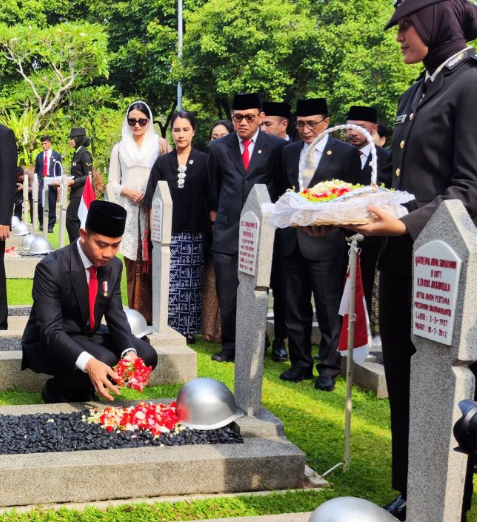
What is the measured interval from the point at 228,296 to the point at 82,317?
7.44 ft

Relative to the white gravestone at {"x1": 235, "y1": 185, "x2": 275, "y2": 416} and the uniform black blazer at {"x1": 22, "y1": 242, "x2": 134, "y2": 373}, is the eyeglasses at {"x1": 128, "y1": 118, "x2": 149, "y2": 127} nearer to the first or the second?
the uniform black blazer at {"x1": 22, "y1": 242, "x2": 134, "y2": 373}

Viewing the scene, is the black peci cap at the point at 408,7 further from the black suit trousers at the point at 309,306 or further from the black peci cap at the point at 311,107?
the black suit trousers at the point at 309,306

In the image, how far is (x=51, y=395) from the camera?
6.26 meters

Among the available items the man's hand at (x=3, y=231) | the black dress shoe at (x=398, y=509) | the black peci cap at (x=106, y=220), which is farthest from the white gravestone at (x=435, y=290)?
the man's hand at (x=3, y=231)

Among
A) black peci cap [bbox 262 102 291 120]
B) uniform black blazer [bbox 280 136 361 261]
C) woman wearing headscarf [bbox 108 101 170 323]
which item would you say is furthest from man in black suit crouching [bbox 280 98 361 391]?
woman wearing headscarf [bbox 108 101 170 323]

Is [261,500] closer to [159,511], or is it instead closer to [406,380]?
[159,511]

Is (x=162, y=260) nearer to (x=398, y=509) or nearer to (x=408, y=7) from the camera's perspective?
(x=398, y=509)

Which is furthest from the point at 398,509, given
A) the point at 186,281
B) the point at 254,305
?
the point at 186,281

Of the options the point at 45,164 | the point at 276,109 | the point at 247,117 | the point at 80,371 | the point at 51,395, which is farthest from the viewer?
the point at 45,164

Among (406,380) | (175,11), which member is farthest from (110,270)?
(175,11)

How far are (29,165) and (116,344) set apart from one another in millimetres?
27248

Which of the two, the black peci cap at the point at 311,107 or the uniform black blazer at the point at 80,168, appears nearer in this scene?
the black peci cap at the point at 311,107

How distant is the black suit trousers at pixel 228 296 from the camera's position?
26.6ft

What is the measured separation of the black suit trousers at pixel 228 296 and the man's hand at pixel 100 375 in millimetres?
2690
